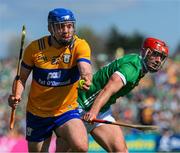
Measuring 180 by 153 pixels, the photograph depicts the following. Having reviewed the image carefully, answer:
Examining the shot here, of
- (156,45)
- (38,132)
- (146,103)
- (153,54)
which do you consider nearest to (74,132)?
(38,132)

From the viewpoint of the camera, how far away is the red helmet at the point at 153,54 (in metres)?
7.62

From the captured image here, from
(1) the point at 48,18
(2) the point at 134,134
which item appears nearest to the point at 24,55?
(1) the point at 48,18

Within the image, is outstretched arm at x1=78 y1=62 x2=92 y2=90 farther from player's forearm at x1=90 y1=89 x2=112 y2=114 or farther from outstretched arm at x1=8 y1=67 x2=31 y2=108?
outstretched arm at x1=8 y1=67 x2=31 y2=108

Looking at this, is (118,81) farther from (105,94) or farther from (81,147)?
(81,147)

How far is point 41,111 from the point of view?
7438 mm

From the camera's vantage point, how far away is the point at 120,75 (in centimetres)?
724

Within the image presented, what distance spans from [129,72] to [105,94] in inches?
19.7

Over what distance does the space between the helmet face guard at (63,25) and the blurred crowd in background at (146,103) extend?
10046mm

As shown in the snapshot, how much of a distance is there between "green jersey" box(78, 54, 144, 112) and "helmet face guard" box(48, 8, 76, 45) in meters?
0.65

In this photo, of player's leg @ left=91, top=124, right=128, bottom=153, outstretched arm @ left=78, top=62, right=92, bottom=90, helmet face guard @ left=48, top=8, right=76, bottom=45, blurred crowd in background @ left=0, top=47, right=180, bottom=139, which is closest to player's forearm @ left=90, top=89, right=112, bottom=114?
outstretched arm @ left=78, top=62, right=92, bottom=90

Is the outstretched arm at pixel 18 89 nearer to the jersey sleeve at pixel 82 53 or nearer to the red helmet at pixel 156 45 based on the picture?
the jersey sleeve at pixel 82 53

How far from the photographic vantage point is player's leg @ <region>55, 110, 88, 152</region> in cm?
698

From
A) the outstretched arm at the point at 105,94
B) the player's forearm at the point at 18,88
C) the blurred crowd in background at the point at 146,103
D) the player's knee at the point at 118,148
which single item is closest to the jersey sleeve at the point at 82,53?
the outstretched arm at the point at 105,94

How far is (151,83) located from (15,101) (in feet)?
42.7
